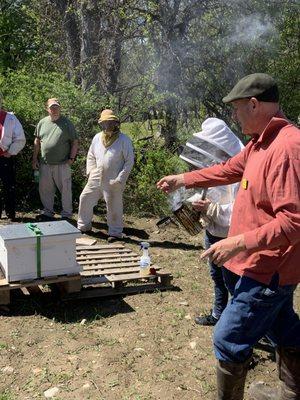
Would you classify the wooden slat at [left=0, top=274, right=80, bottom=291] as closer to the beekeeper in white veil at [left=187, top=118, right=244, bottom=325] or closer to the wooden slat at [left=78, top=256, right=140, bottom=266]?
the wooden slat at [left=78, top=256, right=140, bottom=266]

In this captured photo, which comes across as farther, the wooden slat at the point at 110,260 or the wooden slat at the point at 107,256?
the wooden slat at the point at 107,256

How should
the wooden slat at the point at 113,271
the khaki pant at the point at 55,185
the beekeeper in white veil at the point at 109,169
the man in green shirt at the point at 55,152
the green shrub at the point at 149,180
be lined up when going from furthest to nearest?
1. the green shrub at the point at 149,180
2. the khaki pant at the point at 55,185
3. the man in green shirt at the point at 55,152
4. the beekeeper in white veil at the point at 109,169
5. the wooden slat at the point at 113,271

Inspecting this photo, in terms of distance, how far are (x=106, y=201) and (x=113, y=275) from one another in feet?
7.09

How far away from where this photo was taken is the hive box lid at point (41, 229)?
14.8 feet

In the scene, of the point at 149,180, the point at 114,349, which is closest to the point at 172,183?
the point at 114,349

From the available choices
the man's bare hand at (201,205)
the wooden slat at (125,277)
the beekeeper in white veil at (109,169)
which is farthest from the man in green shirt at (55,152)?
the man's bare hand at (201,205)

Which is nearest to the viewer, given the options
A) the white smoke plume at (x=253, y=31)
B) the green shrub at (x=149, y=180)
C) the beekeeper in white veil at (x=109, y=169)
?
the beekeeper in white veil at (x=109, y=169)

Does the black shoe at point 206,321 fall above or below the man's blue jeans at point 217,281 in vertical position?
below

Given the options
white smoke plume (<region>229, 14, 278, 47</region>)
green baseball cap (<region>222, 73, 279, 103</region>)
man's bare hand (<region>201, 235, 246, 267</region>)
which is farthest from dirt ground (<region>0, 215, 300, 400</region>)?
white smoke plume (<region>229, 14, 278, 47</region>)

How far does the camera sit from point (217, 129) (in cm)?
380

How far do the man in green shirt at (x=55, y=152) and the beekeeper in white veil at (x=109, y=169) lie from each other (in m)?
0.64

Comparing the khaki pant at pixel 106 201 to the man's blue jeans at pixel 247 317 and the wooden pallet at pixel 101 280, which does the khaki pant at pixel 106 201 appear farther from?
the man's blue jeans at pixel 247 317

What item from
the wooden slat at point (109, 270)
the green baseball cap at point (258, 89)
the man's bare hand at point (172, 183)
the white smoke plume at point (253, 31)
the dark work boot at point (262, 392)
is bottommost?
the dark work boot at point (262, 392)

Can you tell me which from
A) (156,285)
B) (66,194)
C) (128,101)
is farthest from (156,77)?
(156,285)
